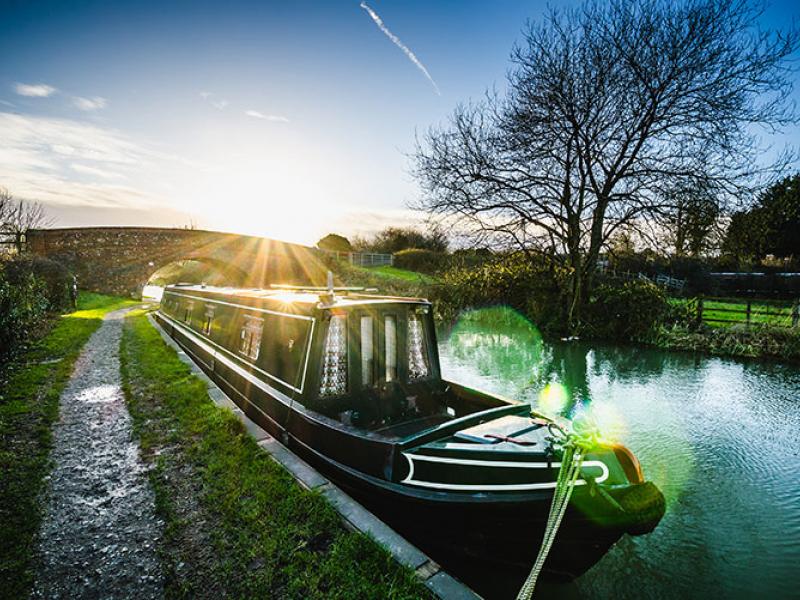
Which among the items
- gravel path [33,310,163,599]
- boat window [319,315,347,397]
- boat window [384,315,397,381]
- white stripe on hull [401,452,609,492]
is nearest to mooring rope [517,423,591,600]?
white stripe on hull [401,452,609,492]

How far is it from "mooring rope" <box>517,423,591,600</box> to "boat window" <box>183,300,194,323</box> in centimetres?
918

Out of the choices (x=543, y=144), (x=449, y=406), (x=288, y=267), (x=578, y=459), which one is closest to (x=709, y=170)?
(x=543, y=144)

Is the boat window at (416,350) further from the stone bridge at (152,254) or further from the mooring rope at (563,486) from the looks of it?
the stone bridge at (152,254)

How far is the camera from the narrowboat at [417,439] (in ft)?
8.84

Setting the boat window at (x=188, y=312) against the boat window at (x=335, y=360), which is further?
the boat window at (x=188, y=312)

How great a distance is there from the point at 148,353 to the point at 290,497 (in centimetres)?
755

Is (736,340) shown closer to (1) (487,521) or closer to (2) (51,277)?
(1) (487,521)

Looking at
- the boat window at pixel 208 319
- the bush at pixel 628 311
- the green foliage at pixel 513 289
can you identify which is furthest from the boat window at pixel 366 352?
the bush at pixel 628 311

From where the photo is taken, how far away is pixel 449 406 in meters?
4.70

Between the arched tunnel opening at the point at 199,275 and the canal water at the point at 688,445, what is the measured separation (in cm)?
2257

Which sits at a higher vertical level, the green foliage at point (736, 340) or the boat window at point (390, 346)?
the boat window at point (390, 346)

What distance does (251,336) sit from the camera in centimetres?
562

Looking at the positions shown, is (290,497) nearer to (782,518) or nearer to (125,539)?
(125,539)

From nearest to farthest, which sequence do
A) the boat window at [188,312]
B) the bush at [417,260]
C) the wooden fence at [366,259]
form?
the boat window at [188,312] → the bush at [417,260] → the wooden fence at [366,259]
